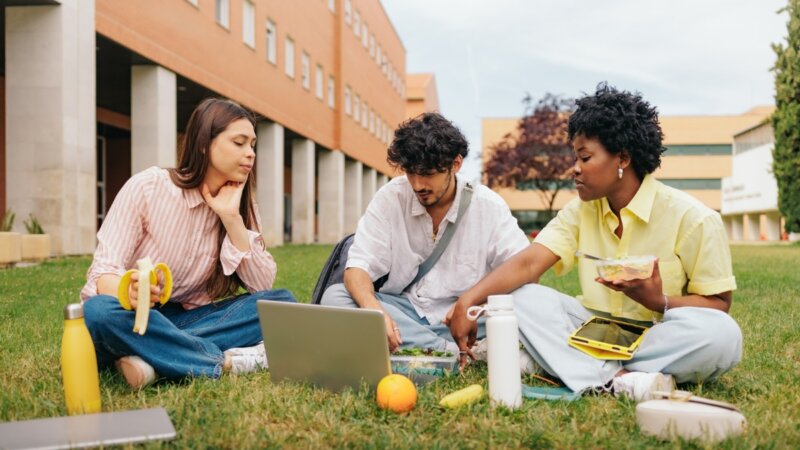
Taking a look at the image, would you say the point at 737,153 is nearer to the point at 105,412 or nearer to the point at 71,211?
the point at 71,211

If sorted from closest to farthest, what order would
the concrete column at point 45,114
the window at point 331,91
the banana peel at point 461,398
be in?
the banana peel at point 461,398, the concrete column at point 45,114, the window at point 331,91

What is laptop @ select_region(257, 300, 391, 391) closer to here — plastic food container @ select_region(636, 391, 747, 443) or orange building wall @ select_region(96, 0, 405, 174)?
plastic food container @ select_region(636, 391, 747, 443)

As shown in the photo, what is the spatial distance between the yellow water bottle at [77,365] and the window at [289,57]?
22.1m

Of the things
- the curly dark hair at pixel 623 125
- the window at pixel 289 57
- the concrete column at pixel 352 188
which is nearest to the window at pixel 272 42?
the window at pixel 289 57

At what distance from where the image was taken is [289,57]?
24562 millimetres

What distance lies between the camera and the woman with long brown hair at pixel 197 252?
327cm

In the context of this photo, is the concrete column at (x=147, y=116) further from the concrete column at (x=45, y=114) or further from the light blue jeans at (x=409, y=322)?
the light blue jeans at (x=409, y=322)

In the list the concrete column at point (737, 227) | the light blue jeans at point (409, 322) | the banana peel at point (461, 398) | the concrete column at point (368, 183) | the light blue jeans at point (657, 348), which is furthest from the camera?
the concrete column at point (737, 227)

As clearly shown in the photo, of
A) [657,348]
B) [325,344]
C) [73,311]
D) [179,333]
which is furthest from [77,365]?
[657,348]

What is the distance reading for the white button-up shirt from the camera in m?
4.03

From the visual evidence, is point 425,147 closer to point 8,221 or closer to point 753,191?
point 8,221

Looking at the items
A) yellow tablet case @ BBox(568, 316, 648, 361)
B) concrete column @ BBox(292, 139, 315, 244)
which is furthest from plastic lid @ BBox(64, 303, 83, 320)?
concrete column @ BBox(292, 139, 315, 244)

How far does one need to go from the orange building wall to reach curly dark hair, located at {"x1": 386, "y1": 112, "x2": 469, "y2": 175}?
10.9m

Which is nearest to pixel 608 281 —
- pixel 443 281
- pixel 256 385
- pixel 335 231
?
pixel 443 281
